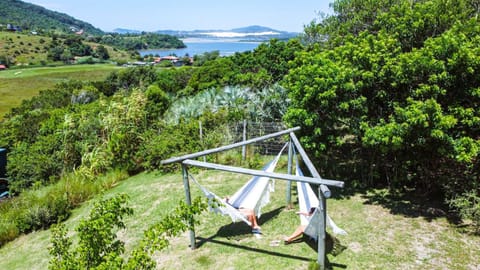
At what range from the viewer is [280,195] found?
23.7ft

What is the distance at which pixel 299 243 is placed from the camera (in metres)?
5.28

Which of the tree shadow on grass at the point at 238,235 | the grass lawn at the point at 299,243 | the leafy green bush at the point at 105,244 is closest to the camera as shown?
the leafy green bush at the point at 105,244

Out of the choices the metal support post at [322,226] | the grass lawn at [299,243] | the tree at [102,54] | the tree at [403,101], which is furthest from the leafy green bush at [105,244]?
the tree at [102,54]

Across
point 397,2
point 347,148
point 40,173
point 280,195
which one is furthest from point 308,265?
point 397,2

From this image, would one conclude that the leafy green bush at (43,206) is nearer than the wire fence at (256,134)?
Yes

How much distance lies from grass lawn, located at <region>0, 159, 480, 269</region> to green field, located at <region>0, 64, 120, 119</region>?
48.4m

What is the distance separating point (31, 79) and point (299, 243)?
245ft

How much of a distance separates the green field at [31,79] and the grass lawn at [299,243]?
4841cm

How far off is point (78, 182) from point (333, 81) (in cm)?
664

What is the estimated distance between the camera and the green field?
2111 inches

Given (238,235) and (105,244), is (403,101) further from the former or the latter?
(105,244)

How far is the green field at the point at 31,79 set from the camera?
53.6m

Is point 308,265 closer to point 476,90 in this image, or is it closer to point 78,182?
point 476,90

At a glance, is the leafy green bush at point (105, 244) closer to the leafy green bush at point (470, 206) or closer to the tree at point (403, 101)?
the tree at point (403, 101)
